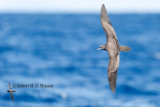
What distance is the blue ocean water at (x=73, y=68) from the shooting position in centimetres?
2342

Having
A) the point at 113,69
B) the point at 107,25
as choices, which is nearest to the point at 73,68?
the point at 107,25

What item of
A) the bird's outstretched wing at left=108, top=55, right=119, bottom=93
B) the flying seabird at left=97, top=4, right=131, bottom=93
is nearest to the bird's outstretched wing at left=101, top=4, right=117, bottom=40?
the flying seabird at left=97, top=4, right=131, bottom=93

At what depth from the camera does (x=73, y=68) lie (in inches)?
1372

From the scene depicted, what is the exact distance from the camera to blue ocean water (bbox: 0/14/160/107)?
922 inches

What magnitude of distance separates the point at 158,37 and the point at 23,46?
1812 cm

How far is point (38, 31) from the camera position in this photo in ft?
187

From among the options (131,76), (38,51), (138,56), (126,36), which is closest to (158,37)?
(126,36)

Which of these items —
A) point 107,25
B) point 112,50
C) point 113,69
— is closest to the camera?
point 112,50

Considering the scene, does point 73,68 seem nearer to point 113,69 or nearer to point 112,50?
point 113,69

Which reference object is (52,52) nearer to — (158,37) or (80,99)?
(158,37)

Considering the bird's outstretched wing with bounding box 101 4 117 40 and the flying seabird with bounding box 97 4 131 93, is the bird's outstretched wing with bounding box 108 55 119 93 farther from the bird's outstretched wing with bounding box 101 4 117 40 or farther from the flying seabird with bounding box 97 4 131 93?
the bird's outstretched wing with bounding box 101 4 117 40

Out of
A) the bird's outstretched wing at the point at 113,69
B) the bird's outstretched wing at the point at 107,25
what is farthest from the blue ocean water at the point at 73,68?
the bird's outstretched wing at the point at 113,69

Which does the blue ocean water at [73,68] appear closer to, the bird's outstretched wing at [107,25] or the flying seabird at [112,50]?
the bird's outstretched wing at [107,25]

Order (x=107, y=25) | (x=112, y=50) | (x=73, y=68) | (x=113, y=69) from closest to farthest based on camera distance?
(x=112, y=50), (x=113, y=69), (x=107, y=25), (x=73, y=68)
